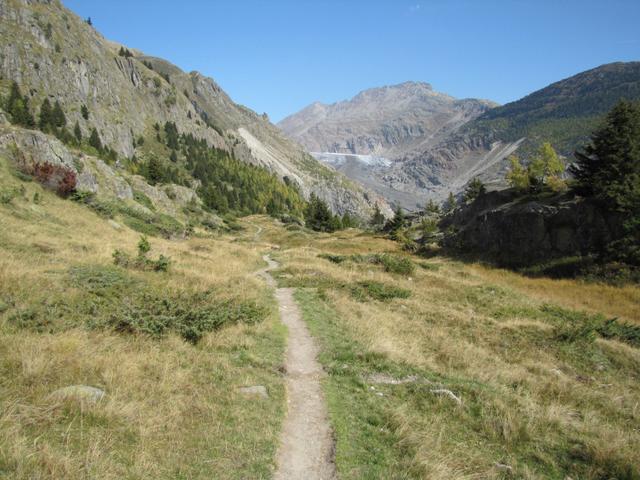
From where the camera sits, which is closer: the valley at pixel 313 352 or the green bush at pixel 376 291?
the valley at pixel 313 352

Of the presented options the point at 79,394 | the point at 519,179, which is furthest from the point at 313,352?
the point at 519,179

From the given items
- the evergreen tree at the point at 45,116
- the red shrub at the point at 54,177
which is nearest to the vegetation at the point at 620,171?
the red shrub at the point at 54,177

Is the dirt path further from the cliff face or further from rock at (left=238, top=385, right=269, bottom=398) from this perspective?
the cliff face

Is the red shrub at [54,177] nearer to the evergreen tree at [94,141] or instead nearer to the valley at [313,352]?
the valley at [313,352]

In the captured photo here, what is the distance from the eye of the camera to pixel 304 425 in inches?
278

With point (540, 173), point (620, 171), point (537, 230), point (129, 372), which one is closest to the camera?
point (129, 372)

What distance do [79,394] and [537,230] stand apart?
3857 cm

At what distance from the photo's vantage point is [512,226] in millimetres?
37281

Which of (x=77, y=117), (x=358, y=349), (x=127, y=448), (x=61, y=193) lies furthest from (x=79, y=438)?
(x=77, y=117)

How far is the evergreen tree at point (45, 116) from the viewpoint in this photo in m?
87.2

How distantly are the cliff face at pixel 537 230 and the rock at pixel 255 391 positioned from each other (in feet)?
→ 110

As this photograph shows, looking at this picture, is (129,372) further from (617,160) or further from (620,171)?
(620,171)

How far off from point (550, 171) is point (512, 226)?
11059mm

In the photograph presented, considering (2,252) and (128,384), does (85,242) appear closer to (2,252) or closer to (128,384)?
(2,252)
